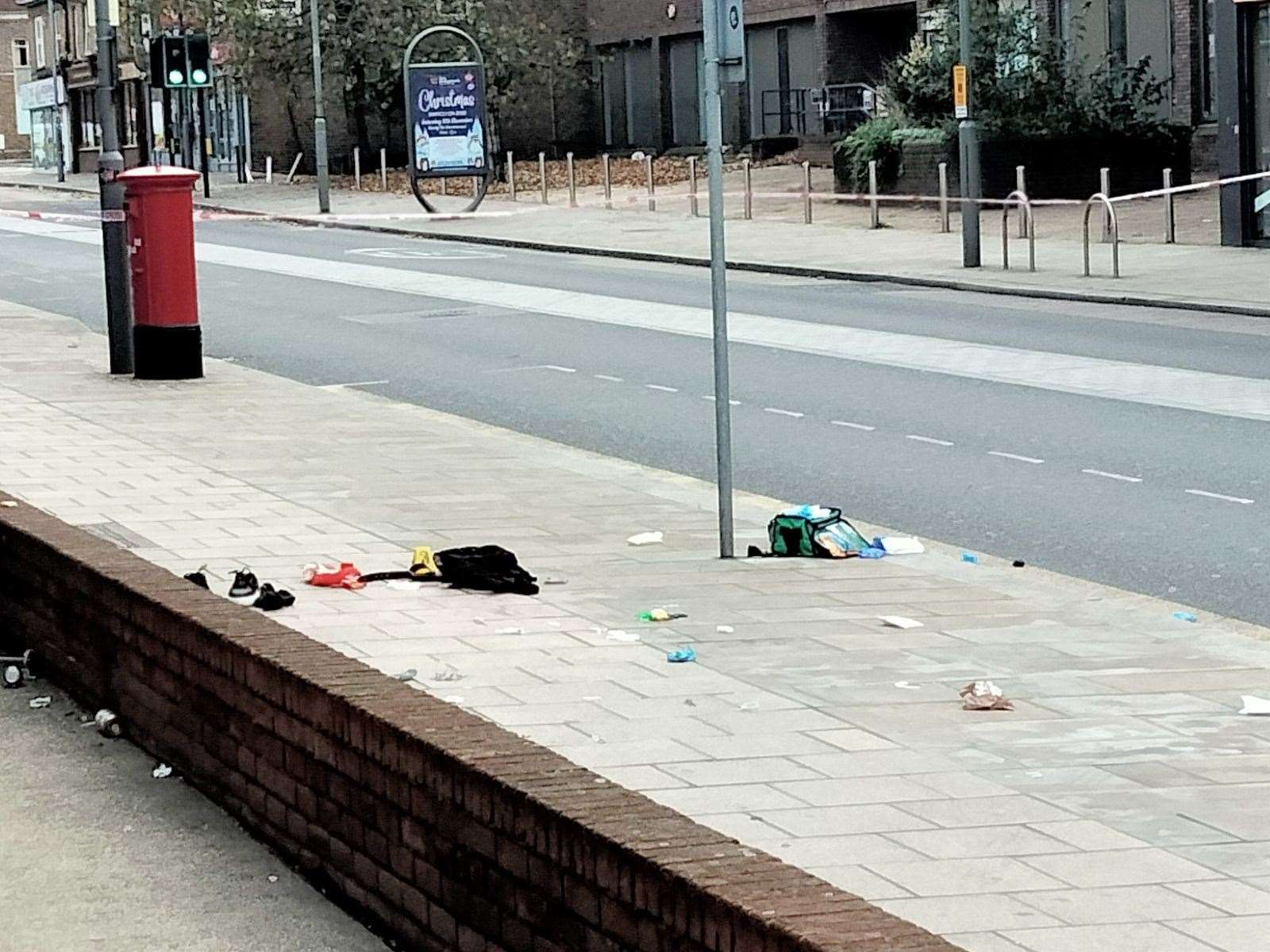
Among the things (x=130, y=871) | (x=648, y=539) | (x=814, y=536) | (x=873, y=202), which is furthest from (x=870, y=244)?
(x=130, y=871)

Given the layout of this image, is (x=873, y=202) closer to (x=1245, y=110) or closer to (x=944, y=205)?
(x=944, y=205)

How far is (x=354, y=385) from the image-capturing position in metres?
17.0

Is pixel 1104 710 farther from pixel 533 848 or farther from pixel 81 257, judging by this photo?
pixel 81 257

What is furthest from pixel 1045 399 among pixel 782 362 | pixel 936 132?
pixel 936 132

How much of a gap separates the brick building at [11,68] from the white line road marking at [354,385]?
3988 inches

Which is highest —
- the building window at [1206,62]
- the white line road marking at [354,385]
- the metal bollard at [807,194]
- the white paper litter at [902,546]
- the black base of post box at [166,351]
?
the building window at [1206,62]

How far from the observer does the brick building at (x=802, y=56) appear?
41.8 m

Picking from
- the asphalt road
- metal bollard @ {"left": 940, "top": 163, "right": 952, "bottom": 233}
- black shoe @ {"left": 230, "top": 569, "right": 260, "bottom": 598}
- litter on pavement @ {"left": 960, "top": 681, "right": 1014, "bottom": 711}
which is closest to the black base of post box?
the asphalt road

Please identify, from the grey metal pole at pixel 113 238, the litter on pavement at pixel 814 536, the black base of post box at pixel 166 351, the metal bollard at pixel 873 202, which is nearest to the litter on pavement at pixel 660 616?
the litter on pavement at pixel 814 536

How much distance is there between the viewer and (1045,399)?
15289 millimetres

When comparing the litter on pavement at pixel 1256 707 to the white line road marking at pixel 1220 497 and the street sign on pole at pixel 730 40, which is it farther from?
the white line road marking at pixel 1220 497

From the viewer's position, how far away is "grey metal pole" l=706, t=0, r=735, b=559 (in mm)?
8781

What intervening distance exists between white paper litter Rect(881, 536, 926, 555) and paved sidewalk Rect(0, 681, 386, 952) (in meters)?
3.53

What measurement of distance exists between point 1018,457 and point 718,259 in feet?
13.9
